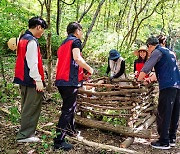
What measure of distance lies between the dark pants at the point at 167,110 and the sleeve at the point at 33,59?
212cm

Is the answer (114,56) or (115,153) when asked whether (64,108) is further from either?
(114,56)

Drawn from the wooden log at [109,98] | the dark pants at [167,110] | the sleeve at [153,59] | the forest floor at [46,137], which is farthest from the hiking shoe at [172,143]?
the sleeve at [153,59]

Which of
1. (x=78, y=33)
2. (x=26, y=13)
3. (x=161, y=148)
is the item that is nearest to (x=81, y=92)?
(x=78, y=33)

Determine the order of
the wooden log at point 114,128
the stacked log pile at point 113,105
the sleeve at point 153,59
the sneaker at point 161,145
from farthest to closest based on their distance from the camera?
the stacked log pile at point 113,105
the wooden log at point 114,128
the sneaker at point 161,145
the sleeve at point 153,59

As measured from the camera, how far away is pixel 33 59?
418cm

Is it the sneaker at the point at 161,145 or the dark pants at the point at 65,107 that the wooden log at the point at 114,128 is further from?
the dark pants at the point at 65,107

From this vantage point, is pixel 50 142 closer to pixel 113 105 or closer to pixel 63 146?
pixel 63 146

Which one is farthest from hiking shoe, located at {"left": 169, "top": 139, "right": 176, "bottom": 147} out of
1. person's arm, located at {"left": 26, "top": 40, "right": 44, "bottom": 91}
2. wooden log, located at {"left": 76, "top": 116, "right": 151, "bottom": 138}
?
person's arm, located at {"left": 26, "top": 40, "right": 44, "bottom": 91}

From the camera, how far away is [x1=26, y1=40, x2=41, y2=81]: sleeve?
4180 mm

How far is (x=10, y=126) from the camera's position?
515cm

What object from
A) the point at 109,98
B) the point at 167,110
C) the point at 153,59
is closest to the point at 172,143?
the point at 167,110

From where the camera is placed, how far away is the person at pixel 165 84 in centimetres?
470

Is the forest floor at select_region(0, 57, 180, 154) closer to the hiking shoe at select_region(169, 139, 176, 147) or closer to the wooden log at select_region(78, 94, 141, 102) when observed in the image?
the hiking shoe at select_region(169, 139, 176, 147)

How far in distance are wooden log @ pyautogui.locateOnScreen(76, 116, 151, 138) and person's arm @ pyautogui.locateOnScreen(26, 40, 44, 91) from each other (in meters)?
1.59
